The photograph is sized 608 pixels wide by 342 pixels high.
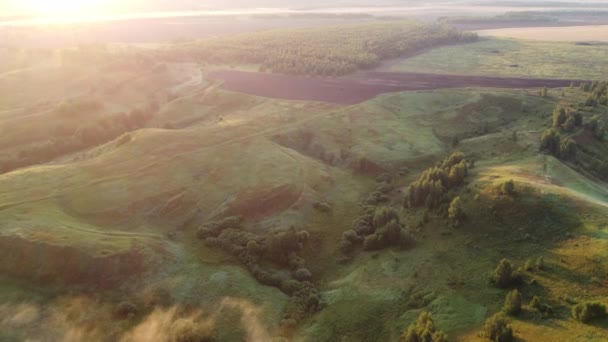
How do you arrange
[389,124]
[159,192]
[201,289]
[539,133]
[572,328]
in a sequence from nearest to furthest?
[572,328] → [201,289] → [159,192] → [539,133] → [389,124]

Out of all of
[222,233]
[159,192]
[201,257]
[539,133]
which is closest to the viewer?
[201,257]

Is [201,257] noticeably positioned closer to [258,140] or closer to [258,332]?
[258,332]

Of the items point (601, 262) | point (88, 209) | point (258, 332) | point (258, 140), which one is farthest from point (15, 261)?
point (601, 262)

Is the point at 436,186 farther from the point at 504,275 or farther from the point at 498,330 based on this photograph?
the point at 498,330

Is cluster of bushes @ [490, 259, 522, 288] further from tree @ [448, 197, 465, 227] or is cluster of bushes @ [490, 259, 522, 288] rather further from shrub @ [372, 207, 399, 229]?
shrub @ [372, 207, 399, 229]

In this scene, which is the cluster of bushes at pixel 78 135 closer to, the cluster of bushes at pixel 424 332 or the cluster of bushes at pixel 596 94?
the cluster of bushes at pixel 424 332

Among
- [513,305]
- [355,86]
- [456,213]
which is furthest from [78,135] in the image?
[513,305]

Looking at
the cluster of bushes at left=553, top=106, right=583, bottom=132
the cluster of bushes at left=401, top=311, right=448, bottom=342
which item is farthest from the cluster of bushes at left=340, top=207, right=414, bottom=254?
the cluster of bushes at left=553, top=106, right=583, bottom=132
